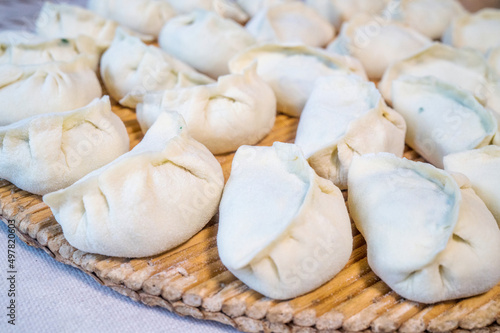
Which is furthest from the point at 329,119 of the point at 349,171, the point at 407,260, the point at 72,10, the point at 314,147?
the point at 72,10

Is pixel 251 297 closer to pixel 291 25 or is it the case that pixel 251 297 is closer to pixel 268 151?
pixel 268 151

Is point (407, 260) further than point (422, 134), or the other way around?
point (422, 134)

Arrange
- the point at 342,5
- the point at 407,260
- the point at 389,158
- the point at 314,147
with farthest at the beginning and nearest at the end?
the point at 342,5, the point at 314,147, the point at 389,158, the point at 407,260

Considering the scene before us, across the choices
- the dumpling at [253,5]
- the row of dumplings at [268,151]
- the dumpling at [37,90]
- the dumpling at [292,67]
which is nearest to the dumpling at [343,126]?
the row of dumplings at [268,151]

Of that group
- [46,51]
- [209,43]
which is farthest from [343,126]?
[46,51]

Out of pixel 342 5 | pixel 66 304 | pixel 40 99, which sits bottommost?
pixel 66 304

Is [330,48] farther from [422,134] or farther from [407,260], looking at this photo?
[407,260]

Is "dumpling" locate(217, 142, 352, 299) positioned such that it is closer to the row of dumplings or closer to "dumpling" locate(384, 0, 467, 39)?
the row of dumplings
